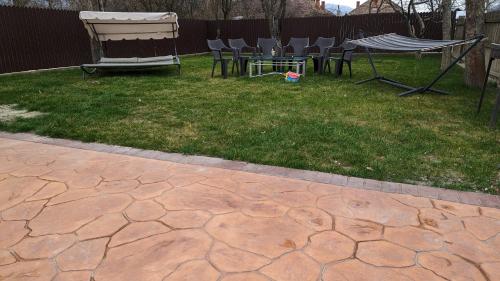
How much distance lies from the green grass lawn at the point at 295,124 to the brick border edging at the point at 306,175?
106 mm

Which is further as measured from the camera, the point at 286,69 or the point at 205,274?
the point at 286,69

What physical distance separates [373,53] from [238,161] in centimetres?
1360

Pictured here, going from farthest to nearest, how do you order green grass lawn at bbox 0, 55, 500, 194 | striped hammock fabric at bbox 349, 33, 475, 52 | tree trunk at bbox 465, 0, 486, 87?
tree trunk at bbox 465, 0, 486, 87 < striped hammock fabric at bbox 349, 33, 475, 52 < green grass lawn at bbox 0, 55, 500, 194

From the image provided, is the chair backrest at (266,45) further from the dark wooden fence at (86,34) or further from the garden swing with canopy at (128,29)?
the dark wooden fence at (86,34)

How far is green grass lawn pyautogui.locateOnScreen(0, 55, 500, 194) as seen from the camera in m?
3.41

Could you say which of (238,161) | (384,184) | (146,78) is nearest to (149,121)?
(238,161)

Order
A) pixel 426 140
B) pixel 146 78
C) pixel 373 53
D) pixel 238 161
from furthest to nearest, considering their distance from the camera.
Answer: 1. pixel 373 53
2. pixel 146 78
3. pixel 426 140
4. pixel 238 161

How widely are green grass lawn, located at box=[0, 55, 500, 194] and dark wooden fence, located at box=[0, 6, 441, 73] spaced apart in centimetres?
284

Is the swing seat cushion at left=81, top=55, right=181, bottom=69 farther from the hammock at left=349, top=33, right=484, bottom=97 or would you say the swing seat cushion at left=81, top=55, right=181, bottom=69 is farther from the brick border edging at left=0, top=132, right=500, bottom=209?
the brick border edging at left=0, top=132, right=500, bottom=209

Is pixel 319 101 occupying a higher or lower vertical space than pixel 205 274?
higher

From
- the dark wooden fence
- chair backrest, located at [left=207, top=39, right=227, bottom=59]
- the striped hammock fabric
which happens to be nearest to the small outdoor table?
chair backrest, located at [left=207, top=39, right=227, bottom=59]

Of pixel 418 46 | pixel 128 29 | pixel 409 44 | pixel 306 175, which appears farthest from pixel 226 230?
pixel 128 29

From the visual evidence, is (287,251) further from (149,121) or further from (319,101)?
(319,101)

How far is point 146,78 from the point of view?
9.05 metres
